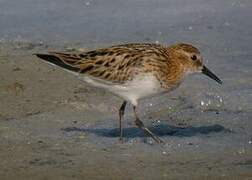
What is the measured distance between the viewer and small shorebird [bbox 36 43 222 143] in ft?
29.9

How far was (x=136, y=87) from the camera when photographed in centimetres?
907

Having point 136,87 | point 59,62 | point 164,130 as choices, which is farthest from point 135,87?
point 59,62

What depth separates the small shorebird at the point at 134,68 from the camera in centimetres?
911

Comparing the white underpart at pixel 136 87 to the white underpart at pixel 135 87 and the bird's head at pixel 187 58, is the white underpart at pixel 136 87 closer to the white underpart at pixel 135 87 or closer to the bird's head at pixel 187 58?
the white underpart at pixel 135 87

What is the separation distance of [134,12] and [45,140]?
4714 millimetres

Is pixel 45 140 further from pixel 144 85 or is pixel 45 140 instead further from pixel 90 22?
pixel 90 22

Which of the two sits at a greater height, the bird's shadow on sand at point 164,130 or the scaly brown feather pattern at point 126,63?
the scaly brown feather pattern at point 126,63

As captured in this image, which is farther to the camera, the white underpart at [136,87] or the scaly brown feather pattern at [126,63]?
the scaly brown feather pattern at [126,63]

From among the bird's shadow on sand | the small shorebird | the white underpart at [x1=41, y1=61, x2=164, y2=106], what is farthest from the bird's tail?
the bird's shadow on sand

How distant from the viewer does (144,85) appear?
9047 millimetres

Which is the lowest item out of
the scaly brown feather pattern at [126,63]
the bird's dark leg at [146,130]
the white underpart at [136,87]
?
the bird's dark leg at [146,130]

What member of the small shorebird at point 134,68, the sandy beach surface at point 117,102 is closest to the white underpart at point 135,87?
the small shorebird at point 134,68

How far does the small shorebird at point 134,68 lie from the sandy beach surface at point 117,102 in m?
0.47

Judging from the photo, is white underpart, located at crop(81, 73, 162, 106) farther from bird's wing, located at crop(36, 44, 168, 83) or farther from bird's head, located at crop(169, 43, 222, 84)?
bird's head, located at crop(169, 43, 222, 84)
